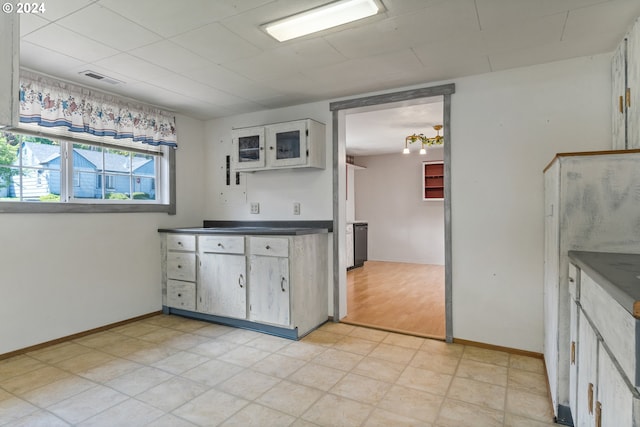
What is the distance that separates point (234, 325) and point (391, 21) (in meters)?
2.87

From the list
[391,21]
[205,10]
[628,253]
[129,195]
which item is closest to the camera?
[628,253]

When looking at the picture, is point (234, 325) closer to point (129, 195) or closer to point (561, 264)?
point (129, 195)

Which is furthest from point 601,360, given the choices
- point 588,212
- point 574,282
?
point 588,212

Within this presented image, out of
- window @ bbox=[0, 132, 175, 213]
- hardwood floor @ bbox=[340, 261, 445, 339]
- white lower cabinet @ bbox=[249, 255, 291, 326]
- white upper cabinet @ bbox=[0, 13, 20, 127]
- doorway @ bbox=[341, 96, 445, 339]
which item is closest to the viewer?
white upper cabinet @ bbox=[0, 13, 20, 127]

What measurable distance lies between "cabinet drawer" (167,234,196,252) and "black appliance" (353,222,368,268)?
3.56 meters

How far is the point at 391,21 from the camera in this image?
6.70ft

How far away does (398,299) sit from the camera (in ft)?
14.1

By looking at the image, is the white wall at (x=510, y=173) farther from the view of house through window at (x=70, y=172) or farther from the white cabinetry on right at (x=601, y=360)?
the view of house through window at (x=70, y=172)

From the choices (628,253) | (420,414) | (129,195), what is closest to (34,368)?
(129,195)

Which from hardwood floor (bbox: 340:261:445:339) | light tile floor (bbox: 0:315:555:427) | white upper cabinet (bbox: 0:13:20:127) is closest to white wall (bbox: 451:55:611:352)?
light tile floor (bbox: 0:315:555:427)

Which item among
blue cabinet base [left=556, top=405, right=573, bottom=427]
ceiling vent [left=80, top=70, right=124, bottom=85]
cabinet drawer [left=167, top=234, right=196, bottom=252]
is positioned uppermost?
ceiling vent [left=80, top=70, right=124, bottom=85]

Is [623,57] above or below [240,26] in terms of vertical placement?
below

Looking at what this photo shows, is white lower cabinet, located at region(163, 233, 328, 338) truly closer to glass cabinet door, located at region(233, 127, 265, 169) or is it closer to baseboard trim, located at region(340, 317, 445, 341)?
baseboard trim, located at region(340, 317, 445, 341)

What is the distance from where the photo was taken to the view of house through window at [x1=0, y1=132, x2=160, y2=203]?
9.12 feet
